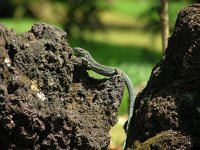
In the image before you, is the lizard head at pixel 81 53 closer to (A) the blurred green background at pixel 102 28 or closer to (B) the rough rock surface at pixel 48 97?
(B) the rough rock surface at pixel 48 97

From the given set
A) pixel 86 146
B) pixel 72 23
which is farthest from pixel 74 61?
pixel 72 23

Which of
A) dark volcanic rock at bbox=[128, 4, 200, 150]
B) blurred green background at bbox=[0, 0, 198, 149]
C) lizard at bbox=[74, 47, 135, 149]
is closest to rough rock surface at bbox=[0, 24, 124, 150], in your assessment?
lizard at bbox=[74, 47, 135, 149]

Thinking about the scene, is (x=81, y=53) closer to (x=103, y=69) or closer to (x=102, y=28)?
(x=103, y=69)

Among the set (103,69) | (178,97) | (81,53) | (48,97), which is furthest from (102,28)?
(48,97)

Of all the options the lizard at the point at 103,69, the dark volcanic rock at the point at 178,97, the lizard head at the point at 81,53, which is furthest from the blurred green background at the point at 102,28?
the dark volcanic rock at the point at 178,97

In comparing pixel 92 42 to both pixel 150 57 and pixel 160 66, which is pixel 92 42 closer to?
pixel 150 57
